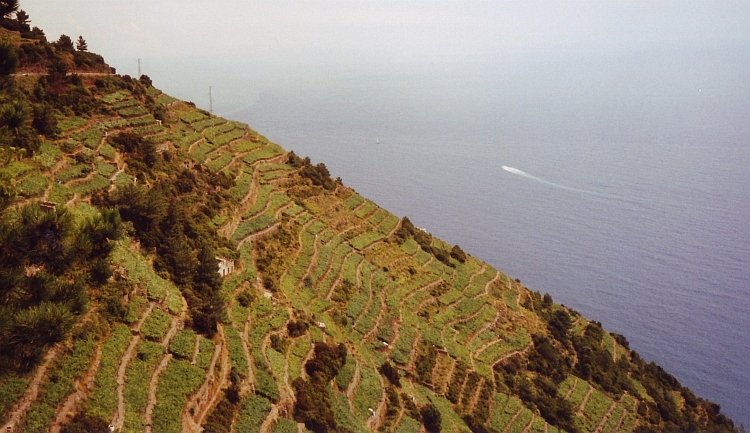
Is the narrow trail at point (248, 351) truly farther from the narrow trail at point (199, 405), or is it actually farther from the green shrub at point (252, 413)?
the narrow trail at point (199, 405)

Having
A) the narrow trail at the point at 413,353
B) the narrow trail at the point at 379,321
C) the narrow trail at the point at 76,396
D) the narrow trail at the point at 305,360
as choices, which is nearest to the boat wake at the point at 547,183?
the narrow trail at the point at 379,321

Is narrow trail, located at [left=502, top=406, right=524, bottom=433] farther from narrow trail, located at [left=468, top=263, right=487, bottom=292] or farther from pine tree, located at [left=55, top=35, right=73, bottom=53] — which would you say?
pine tree, located at [left=55, top=35, right=73, bottom=53]

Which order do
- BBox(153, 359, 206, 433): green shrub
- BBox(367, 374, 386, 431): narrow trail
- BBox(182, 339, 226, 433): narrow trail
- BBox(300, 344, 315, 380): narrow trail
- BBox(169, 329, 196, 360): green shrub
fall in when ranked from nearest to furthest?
BBox(153, 359, 206, 433): green shrub
BBox(182, 339, 226, 433): narrow trail
BBox(169, 329, 196, 360): green shrub
BBox(300, 344, 315, 380): narrow trail
BBox(367, 374, 386, 431): narrow trail

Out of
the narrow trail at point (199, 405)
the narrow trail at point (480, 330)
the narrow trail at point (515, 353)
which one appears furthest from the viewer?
the narrow trail at point (480, 330)

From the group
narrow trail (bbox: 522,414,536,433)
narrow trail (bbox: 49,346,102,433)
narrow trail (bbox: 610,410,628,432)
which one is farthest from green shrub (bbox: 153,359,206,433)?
narrow trail (bbox: 610,410,628,432)

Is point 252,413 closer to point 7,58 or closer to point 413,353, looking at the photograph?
point 413,353

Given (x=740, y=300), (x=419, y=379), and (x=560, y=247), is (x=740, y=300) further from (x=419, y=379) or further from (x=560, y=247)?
(x=419, y=379)
